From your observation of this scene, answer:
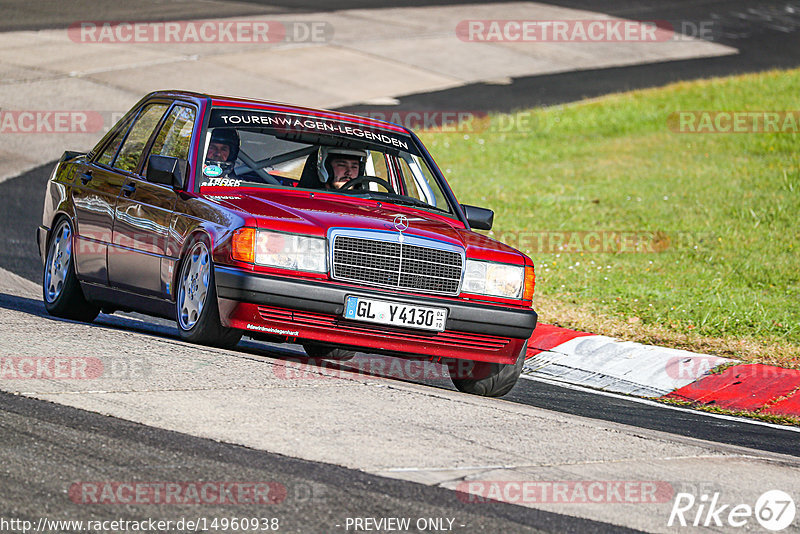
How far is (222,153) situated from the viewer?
7754 mm

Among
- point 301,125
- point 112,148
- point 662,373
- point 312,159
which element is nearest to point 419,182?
point 312,159

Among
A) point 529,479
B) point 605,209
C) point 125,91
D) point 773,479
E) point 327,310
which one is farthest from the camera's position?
point 125,91

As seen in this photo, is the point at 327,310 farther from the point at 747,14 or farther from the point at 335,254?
the point at 747,14

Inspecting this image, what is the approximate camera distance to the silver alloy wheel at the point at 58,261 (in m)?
8.55

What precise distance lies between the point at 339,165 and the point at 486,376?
5.66ft

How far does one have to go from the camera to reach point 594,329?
10.2 metres

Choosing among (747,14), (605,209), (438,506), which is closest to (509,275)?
(438,506)

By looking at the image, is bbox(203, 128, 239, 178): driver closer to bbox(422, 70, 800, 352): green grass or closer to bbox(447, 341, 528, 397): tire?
bbox(447, 341, 528, 397): tire

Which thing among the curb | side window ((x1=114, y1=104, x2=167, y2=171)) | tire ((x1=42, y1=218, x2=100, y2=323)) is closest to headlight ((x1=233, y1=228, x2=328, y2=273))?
side window ((x1=114, y1=104, x2=167, y2=171))

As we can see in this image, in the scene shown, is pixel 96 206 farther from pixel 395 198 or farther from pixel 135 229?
pixel 395 198

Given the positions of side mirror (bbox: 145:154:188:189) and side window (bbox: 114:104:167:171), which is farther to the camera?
side window (bbox: 114:104:167:171)

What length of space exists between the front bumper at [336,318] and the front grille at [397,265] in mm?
104

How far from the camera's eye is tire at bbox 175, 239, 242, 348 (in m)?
6.88

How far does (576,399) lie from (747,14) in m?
31.1
